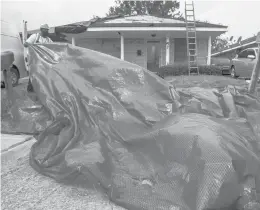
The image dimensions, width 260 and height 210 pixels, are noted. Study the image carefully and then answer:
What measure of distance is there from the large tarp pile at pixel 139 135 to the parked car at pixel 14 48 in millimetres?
4294

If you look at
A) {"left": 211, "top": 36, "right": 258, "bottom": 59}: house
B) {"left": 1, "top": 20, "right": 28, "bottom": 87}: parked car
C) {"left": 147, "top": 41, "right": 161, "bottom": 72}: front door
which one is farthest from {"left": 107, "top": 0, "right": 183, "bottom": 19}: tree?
{"left": 1, "top": 20, "right": 28, "bottom": 87}: parked car

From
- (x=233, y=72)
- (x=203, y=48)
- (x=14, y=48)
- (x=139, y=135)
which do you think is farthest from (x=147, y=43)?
(x=139, y=135)

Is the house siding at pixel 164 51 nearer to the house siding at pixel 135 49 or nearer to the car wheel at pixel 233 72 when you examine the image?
the house siding at pixel 135 49

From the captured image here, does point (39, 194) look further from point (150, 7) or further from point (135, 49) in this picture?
point (150, 7)

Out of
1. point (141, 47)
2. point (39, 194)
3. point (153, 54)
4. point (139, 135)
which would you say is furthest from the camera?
point (153, 54)

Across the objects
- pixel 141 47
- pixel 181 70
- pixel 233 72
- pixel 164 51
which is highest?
pixel 141 47

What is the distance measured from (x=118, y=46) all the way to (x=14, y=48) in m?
9.62

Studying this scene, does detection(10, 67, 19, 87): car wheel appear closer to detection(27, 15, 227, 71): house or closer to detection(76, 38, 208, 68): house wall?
detection(27, 15, 227, 71): house

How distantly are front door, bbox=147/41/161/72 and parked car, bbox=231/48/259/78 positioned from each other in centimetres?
516

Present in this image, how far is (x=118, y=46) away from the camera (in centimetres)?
1673

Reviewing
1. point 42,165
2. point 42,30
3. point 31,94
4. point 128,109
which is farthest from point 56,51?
point 42,30

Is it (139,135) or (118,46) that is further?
(118,46)

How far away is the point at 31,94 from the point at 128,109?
1875 millimetres

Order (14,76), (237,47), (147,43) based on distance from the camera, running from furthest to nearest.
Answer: (237,47) < (147,43) < (14,76)
